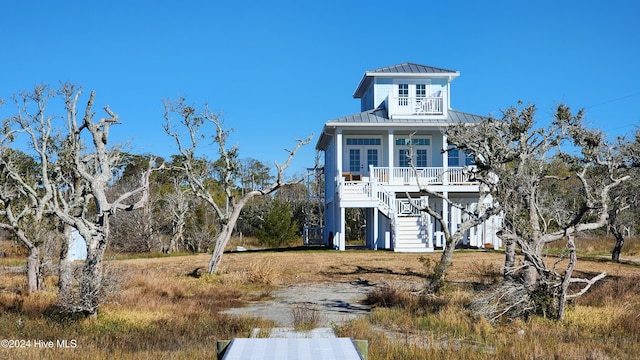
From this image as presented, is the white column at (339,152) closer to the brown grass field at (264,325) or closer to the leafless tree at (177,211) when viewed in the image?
the leafless tree at (177,211)

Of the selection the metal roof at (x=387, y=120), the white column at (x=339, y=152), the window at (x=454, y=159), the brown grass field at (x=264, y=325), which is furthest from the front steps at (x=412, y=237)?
the brown grass field at (x=264, y=325)

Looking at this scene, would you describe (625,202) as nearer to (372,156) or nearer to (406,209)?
(406,209)

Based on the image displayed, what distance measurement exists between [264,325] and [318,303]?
3.88m

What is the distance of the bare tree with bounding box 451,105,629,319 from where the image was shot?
11.4m

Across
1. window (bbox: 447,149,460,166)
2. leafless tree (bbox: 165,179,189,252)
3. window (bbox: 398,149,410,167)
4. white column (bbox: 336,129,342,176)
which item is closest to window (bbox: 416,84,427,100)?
window (bbox: 398,149,410,167)

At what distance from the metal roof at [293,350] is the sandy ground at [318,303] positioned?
5311 millimetres

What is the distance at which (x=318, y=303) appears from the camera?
49.3ft

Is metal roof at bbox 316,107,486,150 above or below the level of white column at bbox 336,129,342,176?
above

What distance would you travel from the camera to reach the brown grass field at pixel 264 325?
8.88 meters

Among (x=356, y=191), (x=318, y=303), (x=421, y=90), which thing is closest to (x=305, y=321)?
(x=318, y=303)

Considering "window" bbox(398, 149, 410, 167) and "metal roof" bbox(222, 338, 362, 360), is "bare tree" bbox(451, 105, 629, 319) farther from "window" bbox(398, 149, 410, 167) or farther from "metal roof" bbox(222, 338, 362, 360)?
"window" bbox(398, 149, 410, 167)

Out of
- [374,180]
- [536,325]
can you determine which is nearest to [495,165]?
[536,325]

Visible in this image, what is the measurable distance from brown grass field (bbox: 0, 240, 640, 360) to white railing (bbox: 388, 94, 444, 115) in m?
13.4

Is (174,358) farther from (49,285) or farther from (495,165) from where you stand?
(49,285)
